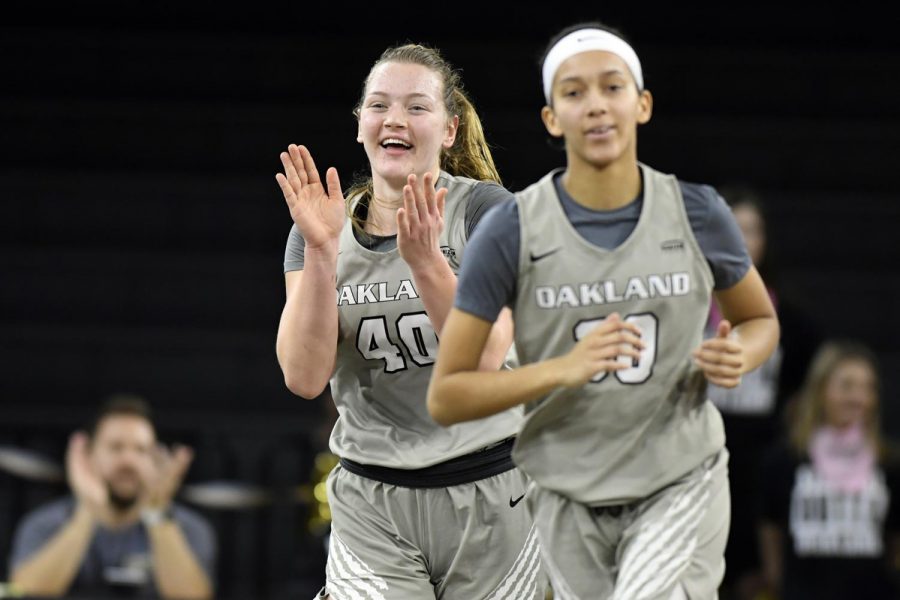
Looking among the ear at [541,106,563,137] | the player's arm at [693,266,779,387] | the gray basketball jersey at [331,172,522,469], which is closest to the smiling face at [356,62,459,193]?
→ the gray basketball jersey at [331,172,522,469]

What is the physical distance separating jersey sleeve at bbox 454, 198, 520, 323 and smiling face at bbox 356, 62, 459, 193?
61 cm

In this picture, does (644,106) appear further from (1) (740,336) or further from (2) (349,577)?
(2) (349,577)

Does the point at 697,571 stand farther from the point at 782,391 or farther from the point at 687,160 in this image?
the point at 687,160

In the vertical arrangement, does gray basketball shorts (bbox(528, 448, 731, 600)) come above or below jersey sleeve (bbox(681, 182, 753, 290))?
below

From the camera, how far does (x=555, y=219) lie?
105 inches

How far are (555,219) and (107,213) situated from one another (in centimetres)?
576

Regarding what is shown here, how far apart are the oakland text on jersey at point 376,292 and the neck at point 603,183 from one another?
58 cm

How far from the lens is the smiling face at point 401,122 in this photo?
324cm

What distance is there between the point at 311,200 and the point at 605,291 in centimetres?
79

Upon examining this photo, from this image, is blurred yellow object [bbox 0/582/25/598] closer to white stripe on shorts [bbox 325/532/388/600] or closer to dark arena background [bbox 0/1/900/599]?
dark arena background [bbox 0/1/900/599]

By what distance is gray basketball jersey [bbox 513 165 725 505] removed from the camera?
8.64 ft

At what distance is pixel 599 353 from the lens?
251cm

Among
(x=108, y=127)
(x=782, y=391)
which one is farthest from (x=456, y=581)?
(x=108, y=127)

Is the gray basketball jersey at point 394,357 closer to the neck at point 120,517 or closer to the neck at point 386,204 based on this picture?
the neck at point 386,204
